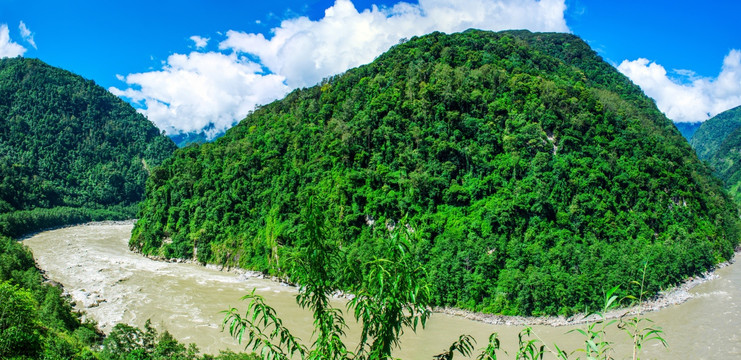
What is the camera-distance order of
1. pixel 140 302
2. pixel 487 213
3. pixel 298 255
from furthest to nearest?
pixel 487 213 < pixel 140 302 < pixel 298 255

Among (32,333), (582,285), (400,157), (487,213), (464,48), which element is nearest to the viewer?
(32,333)

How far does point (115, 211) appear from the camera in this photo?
84125mm

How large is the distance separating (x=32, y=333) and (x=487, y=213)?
92.6 ft

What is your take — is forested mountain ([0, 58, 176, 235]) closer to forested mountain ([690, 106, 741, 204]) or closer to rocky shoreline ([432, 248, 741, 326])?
rocky shoreline ([432, 248, 741, 326])

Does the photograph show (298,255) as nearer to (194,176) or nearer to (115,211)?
(194,176)

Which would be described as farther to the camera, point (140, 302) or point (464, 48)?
point (464, 48)

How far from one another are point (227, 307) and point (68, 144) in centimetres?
9759

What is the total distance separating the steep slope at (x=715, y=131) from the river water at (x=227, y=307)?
13918 centimetres

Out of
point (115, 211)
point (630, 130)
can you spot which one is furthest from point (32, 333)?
point (115, 211)

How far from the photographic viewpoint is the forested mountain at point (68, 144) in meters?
79.8

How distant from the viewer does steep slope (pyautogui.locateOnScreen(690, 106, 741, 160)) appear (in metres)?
147

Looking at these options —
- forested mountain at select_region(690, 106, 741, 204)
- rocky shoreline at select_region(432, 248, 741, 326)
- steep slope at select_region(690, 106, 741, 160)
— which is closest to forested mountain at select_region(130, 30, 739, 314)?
rocky shoreline at select_region(432, 248, 741, 326)

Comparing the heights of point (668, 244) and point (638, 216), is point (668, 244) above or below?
below

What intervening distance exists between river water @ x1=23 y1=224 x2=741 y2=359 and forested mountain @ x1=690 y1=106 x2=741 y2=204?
7300cm
